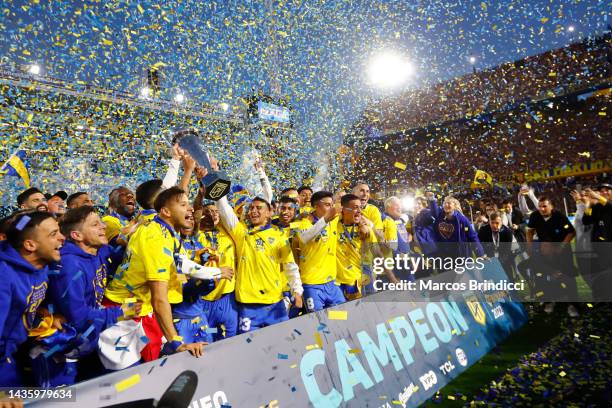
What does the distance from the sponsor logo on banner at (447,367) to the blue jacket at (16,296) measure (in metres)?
3.69

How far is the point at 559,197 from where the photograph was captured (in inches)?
914

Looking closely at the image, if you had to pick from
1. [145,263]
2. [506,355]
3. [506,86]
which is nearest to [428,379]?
[506,355]

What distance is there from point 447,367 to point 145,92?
115 feet

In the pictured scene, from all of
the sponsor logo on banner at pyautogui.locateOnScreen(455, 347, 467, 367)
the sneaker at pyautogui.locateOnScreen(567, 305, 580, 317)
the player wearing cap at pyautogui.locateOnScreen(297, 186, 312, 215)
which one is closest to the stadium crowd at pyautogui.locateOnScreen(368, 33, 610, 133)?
the sneaker at pyautogui.locateOnScreen(567, 305, 580, 317)

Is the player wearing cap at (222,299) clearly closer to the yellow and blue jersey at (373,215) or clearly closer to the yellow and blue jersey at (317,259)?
the yellow and blue jersey at (317,259)

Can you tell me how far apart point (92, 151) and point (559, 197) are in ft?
92.2

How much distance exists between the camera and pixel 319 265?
5.27m

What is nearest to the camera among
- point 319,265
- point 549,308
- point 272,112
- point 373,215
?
point 319,265

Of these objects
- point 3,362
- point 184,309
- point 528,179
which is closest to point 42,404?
point 3,362

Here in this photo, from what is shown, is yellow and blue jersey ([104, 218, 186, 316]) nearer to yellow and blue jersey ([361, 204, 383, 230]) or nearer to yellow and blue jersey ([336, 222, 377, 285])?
yellow and blue jersey ([336, 222, 377, 285])

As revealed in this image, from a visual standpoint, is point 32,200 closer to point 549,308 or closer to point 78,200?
point 78,200

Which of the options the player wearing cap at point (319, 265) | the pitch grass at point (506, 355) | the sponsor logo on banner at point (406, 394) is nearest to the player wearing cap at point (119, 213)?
the player wearing cap at point (319, 265)

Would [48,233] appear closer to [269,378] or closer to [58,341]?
[58,341]

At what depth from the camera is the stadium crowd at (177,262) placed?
2.61 metres
